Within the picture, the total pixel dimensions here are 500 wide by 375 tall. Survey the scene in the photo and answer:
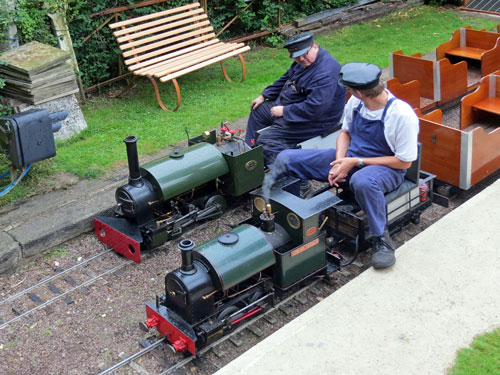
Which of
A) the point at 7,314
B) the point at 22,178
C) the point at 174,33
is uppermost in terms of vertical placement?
the point at 174,33

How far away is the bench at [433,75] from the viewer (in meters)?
7.74

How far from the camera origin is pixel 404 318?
420 cm

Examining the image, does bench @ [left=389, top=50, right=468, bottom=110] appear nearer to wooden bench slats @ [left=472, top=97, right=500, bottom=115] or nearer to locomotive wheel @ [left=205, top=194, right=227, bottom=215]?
wooden bench slats @ [left=472, top=97, right=500, bottom=115]

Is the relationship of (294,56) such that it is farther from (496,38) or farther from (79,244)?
(496,38)

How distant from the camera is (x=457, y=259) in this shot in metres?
4.75

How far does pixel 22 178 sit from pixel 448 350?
4.52 meters

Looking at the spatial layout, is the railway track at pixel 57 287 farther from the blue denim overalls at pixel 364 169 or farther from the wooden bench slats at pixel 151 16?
the wooden bench slats at pixel 151 16

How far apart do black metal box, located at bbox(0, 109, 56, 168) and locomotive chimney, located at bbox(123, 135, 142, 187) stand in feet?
3.22

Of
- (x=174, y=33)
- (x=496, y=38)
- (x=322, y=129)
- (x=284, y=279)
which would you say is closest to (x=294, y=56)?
(x=322, y=129)

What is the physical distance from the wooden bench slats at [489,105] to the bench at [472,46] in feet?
4.56

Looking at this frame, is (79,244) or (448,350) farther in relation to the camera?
(79,244)

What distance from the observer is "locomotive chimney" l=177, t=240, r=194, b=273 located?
404 centimetres

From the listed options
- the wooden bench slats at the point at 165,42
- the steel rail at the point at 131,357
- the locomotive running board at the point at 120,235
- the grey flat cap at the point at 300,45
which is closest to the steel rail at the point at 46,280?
the locomotive running board at the point at 120,235

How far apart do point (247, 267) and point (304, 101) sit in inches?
92.3
